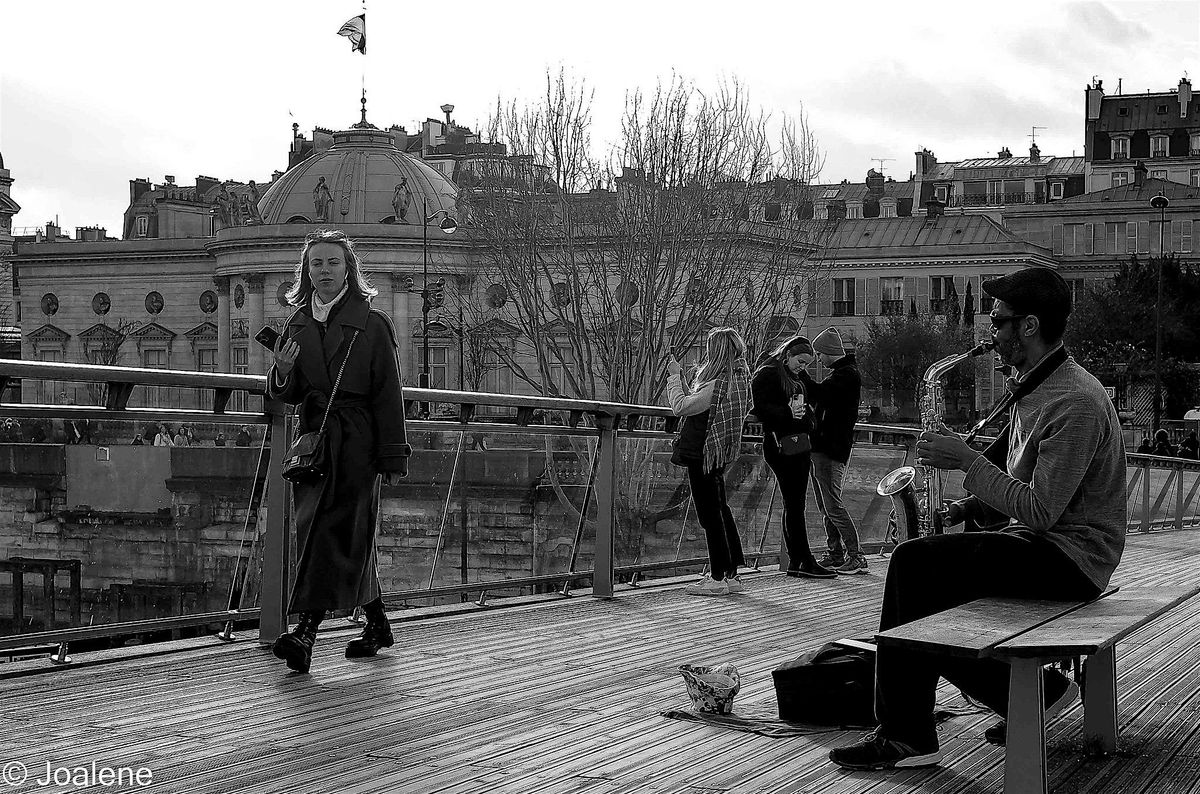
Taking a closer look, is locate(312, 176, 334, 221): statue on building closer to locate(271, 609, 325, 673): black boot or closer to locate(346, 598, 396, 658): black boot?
locate(346, 598, 396, 658): black boot

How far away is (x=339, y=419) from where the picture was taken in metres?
8.12

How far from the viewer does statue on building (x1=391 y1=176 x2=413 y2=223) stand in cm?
8569

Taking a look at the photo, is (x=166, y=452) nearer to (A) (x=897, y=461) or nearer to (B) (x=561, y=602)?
(B) (x=561, y=602)

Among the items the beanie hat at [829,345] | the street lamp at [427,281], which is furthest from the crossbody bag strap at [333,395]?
the street lamp at [427,281]

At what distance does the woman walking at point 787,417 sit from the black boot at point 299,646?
607 cm

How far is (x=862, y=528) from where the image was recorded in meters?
16.8

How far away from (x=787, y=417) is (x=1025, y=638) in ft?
27.1

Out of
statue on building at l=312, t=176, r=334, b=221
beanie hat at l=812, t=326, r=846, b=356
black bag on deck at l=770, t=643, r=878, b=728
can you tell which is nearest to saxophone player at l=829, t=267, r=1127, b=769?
black bag on deck at l=770, t=643, r=878, b=728

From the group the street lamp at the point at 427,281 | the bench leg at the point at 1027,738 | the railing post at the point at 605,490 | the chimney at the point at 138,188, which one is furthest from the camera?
the chimney at the point at 138,188

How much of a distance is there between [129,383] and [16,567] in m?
1.03

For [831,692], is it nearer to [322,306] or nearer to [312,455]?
[312,455]

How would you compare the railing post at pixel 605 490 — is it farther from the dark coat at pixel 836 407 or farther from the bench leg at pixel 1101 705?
the bench leg at pixel 1101 705

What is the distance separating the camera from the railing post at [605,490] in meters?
11.9

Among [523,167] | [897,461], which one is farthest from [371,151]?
[897,461]
